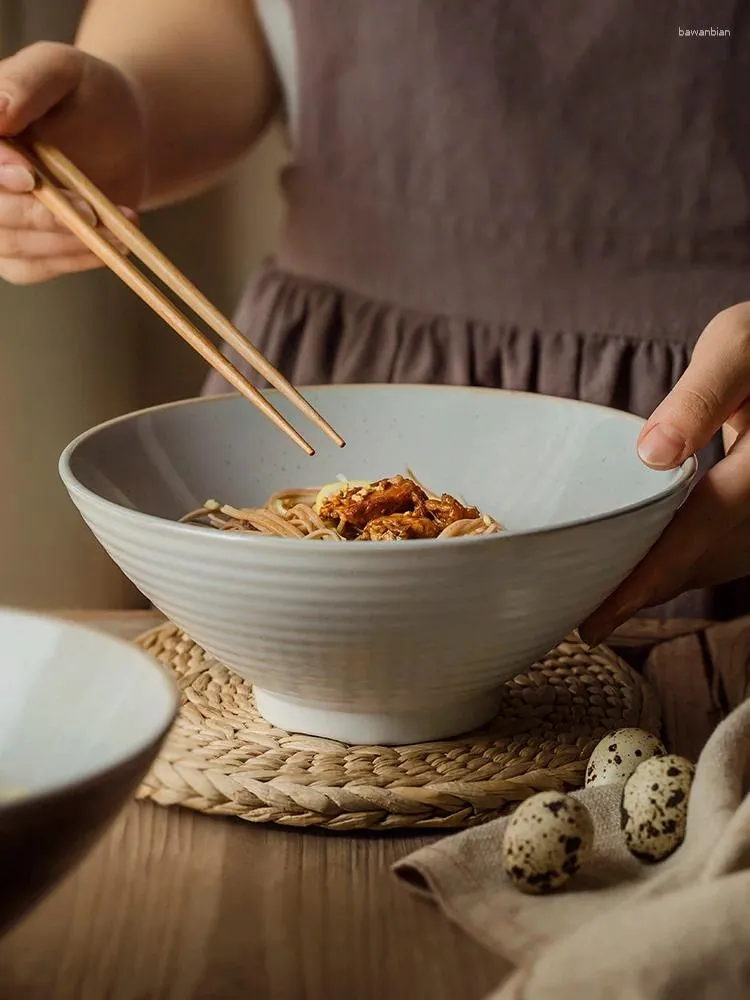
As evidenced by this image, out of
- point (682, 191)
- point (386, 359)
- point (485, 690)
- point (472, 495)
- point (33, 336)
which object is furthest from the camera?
point (33, 336)

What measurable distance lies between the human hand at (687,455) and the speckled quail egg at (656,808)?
0.17 meters

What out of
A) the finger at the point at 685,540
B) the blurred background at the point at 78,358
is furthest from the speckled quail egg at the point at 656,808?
the blurred background at the point at 78,358

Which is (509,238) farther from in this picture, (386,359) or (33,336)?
(33,336)

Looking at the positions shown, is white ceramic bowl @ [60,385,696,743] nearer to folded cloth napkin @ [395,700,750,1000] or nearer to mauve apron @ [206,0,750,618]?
folded cloth napkin @ [395,700,750,1000]

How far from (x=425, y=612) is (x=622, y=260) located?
2.10 ft

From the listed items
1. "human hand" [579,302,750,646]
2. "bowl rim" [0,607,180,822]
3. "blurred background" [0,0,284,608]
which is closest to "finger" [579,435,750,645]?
"human hand" [579,302,750,646]

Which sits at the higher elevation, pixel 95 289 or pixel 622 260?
pixel 622 260

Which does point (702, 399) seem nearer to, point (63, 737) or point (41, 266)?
point (63, 737)

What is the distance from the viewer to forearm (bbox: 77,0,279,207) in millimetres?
1250

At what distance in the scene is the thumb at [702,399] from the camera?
76cm

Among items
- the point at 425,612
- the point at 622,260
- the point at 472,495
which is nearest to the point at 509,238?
the point at 622,260

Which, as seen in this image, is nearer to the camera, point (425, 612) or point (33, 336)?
point (425, 612)

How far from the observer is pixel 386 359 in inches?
50.0

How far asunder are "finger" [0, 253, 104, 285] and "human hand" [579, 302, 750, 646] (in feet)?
1.61
